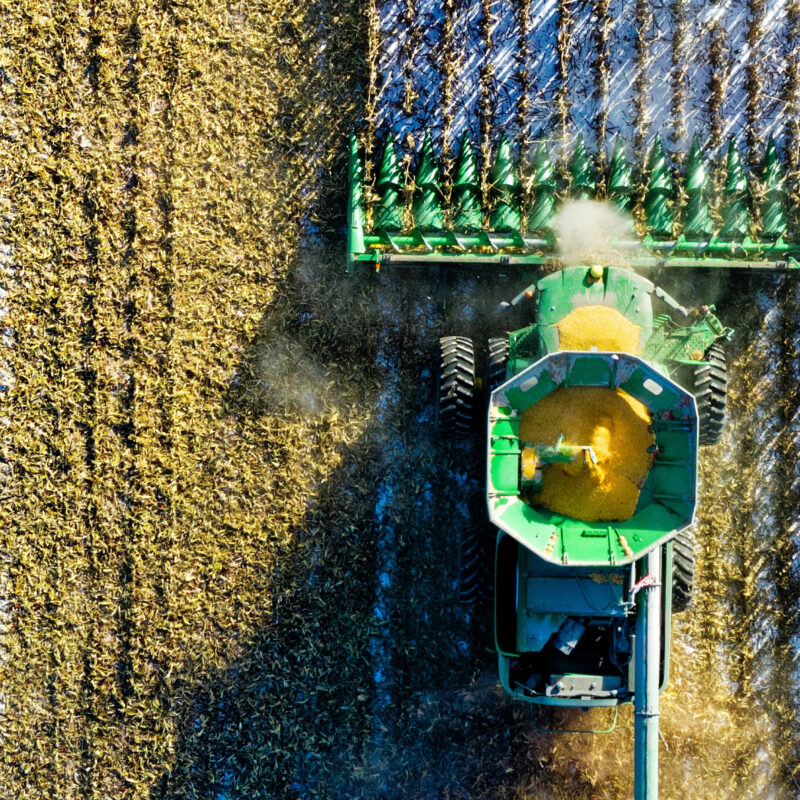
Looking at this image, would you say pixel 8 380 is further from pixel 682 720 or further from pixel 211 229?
pixel 682 720

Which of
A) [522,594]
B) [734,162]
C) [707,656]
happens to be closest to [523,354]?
[522,594]

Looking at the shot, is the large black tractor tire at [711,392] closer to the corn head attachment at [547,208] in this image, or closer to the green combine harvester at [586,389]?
the green combine harvester at [586,389]

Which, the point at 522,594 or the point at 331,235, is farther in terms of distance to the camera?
the point at 331,235

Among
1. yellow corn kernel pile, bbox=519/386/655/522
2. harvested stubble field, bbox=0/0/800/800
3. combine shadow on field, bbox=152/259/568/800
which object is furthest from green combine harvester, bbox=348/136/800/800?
combine shadow on field, bbox=152/259/568/800

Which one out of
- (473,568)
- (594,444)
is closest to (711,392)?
(594,444)

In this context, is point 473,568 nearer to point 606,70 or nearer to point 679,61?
point 606,70
